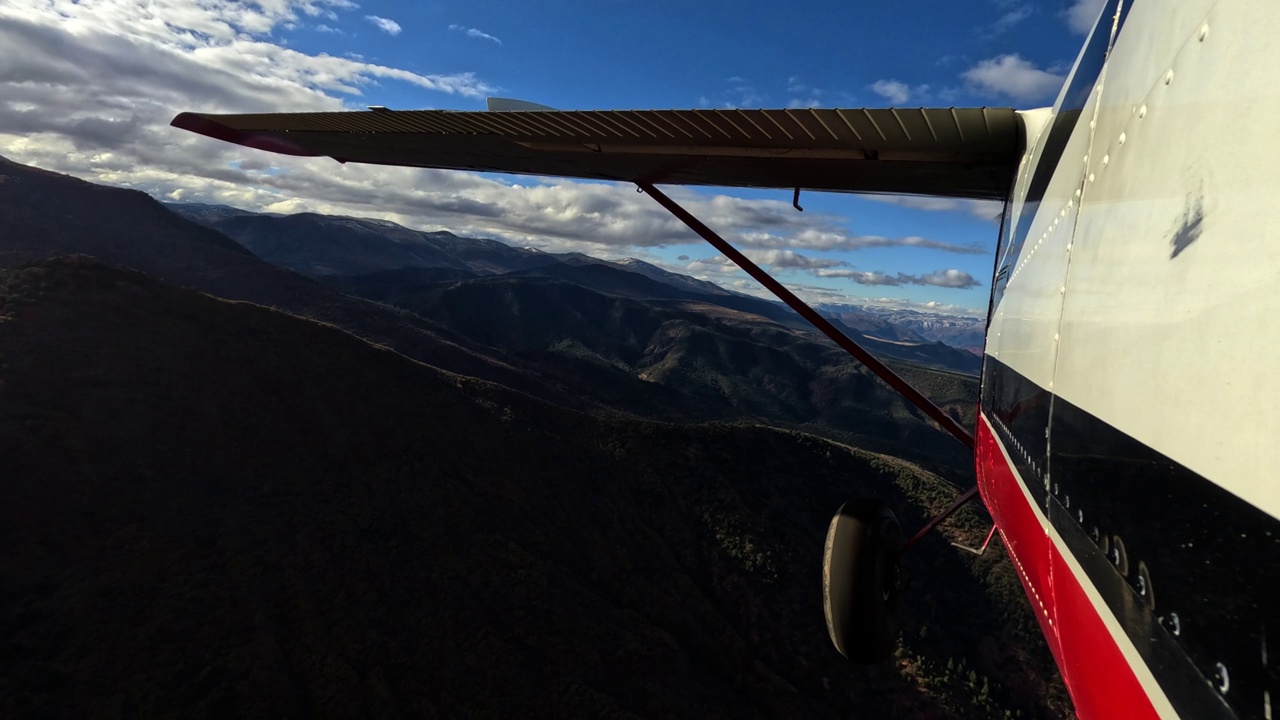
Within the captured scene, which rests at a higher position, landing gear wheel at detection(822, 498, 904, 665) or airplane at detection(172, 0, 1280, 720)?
airplane at detection(172, 0, 1280, 720)

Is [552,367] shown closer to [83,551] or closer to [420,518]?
[420,518]

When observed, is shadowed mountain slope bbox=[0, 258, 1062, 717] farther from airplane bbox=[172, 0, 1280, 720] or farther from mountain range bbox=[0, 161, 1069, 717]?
airplane bbox=[172, 0, 1280, 720]

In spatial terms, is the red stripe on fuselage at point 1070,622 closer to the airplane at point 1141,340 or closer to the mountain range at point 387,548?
the airplane at point 1141,340

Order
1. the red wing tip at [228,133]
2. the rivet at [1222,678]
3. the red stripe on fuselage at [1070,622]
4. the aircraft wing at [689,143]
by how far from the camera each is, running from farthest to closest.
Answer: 1. the red wing tip at [228,133]
2. the aircraft wing at [689,143]
3. the red stripe on fuselage at [1070,622]
4. the rivet at [1222,678]

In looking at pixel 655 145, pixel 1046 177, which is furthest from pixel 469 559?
pixel 1046 177

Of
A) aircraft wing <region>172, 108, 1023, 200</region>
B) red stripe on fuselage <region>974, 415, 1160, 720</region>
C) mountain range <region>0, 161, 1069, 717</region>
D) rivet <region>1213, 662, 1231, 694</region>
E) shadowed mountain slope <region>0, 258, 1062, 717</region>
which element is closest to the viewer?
rivet <region>1213, 662, 1231, 694</region>

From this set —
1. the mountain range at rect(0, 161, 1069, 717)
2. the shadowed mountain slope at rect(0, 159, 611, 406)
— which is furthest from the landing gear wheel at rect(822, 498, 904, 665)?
the shadowed mountain slope at rect(0, 159, 611, 406)

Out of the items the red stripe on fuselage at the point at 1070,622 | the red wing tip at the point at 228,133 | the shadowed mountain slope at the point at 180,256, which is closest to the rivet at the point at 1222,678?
the red stripe on fuselage at the point at 1070,622
